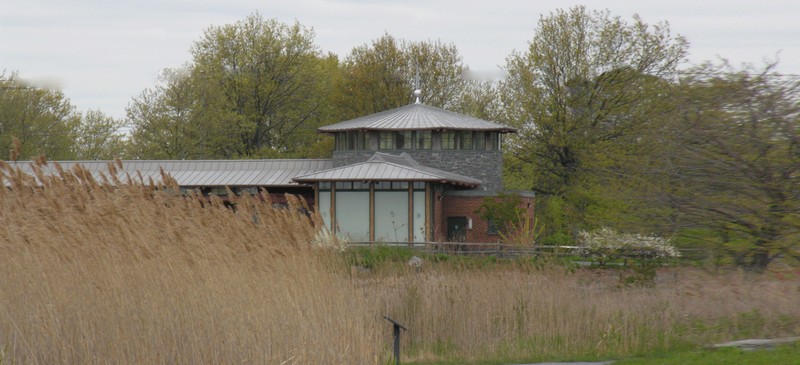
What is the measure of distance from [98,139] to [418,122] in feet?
90.5

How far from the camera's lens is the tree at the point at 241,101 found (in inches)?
2087

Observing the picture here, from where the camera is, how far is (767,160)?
1224 cm

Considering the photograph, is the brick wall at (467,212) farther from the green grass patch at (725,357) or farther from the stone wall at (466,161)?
the green grass patch at (725,357)

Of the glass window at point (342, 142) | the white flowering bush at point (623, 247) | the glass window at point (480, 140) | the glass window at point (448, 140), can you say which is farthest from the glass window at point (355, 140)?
the white flowering bush at point (623, 247)

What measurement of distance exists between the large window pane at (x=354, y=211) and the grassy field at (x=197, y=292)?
22.3 meters

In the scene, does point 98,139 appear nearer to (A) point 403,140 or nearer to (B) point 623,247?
(A) point 403,140

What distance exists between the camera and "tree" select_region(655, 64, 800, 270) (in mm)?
12266

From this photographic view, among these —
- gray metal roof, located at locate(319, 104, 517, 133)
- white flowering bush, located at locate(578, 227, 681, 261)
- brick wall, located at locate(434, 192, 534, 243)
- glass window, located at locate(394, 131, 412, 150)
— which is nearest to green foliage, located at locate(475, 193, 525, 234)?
brick wall, located at locate(434, 192, 534, 243)

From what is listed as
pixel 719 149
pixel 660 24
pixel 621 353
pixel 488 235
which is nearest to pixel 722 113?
pixel 719 149

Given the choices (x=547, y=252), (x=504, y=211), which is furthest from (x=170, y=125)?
(x=547, y=252)

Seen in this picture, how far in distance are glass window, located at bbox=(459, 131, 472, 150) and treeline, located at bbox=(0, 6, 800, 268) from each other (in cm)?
404

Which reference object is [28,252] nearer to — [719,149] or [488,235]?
[719,149]

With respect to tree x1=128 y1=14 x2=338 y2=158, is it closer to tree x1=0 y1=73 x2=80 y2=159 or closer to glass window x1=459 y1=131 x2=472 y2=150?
tree x1=0 y1=73 x2=80 y2=159

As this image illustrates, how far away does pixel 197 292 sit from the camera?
1112 centimetres
